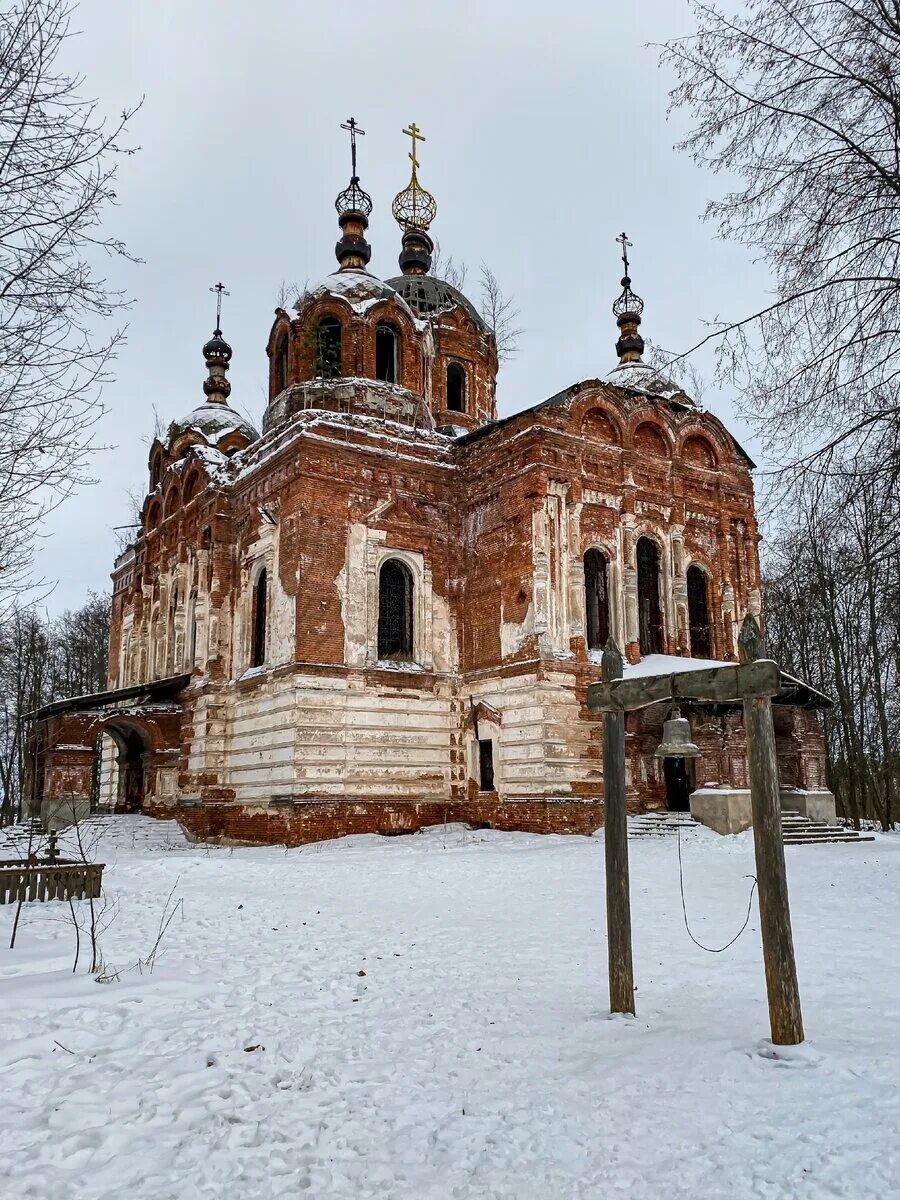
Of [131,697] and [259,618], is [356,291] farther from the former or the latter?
[131,697]

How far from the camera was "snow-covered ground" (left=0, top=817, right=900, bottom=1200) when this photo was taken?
379 cm

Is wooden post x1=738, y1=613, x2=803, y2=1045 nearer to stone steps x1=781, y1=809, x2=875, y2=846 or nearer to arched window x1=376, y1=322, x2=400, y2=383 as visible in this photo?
stone steps x1=781, y1=809, x2=875, y2=846

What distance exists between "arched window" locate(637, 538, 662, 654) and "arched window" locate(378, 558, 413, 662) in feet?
17.6

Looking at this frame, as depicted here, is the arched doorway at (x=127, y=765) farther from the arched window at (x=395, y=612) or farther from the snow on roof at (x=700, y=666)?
the snow on roof at (x=700, y=666)

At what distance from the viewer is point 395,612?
69.2ft

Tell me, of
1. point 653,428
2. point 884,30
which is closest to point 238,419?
point 653,428

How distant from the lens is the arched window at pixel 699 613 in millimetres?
22594

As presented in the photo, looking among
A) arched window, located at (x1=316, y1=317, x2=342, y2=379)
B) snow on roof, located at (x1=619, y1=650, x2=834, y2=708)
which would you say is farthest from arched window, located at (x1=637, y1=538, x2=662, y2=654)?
arched window, located at (x1=316, y1=317, x2=342, y2=379)

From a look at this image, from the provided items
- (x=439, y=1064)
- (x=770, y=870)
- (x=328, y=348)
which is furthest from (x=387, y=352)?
(x=439, y=1064)

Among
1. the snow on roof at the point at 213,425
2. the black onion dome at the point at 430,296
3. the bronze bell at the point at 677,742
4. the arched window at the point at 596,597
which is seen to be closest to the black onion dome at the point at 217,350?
the snow on roof at the point at 213,425

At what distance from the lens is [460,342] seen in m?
27.6

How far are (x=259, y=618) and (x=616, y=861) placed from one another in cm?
1719

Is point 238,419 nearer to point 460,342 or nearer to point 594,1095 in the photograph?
point 460,342

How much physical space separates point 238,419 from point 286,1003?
25890 millimetres
